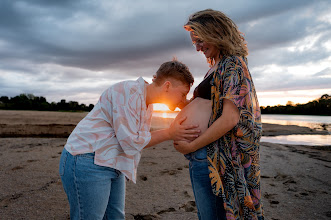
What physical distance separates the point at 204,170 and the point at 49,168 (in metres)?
4.12

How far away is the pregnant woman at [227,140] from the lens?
1562mm

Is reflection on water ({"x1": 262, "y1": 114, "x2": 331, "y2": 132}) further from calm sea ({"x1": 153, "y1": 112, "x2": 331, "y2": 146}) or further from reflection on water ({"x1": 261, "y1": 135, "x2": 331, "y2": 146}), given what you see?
reflection on water ({"x1": 261, "y1": 135, "x2": 331, "y2": 146})

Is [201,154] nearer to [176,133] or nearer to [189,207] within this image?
[176,133]

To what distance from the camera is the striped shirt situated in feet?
5.00

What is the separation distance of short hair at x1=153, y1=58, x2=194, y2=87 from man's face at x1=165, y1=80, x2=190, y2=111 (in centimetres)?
4

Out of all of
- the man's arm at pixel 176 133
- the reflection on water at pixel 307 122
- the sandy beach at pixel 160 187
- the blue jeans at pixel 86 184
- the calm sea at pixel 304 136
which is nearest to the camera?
the blue jeans at pixel 86 184

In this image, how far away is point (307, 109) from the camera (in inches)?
1897

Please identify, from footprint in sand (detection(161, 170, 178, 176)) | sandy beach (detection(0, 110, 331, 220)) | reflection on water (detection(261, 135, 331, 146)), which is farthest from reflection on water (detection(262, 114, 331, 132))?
footprint in sand (detection(161, 170, 178, 176))

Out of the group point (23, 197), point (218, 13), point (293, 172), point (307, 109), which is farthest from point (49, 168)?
point (307, 109)

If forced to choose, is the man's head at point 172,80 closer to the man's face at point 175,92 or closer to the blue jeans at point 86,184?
the man's face at point 175,92

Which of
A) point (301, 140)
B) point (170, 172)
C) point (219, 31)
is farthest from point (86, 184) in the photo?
point (301, 140)

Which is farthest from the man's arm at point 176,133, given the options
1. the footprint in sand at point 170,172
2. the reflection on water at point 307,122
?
the reflection on water at point 307,122

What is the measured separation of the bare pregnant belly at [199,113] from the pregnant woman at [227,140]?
0.20 ft

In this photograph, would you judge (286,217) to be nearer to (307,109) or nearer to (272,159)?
(272,159)
